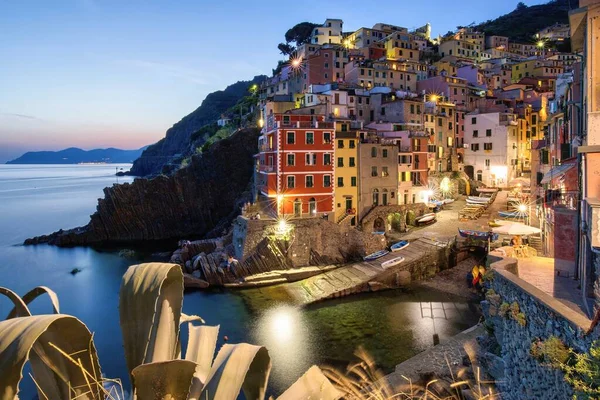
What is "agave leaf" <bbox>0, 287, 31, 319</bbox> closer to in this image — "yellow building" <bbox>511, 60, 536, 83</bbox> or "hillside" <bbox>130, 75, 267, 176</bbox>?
"yellow building" <bbox>511, 60, 536, 83</bbox>

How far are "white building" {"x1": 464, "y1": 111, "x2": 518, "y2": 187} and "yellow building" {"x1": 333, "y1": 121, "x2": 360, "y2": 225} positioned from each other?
23364 millimetres

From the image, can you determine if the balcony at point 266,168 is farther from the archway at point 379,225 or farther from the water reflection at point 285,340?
the water reflection at point 285,340

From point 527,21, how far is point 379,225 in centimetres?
11859

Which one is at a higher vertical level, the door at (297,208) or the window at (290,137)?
the window at (290,137)

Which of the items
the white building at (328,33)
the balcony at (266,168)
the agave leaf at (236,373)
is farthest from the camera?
the white building at (328,33)

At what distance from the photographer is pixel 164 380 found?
3.11 meters

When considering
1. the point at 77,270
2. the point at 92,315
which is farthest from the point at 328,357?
the point at 77,270

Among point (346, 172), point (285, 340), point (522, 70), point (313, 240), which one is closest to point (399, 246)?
point (313, 240)

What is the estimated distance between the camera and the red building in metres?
38.5

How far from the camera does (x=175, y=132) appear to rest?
159875 mm

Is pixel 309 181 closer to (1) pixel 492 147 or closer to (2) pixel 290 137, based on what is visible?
(2) pixel 290 137

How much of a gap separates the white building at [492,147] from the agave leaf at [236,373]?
56294 mm

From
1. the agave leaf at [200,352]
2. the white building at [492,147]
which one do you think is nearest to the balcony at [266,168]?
the white building at [492,147]

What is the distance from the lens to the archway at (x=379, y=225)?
1643 inches
